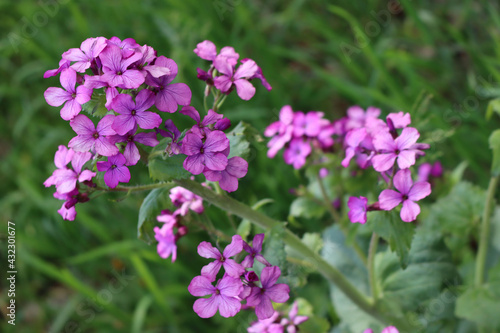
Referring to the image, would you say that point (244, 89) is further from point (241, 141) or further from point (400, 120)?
point (400, 120)

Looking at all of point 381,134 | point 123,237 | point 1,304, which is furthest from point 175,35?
point 381,134

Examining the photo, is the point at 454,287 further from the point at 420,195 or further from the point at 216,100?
the point at 216,100

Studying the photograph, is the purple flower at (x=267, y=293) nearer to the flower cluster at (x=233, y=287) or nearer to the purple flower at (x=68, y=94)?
the flower cluster at (x=233, y=287)

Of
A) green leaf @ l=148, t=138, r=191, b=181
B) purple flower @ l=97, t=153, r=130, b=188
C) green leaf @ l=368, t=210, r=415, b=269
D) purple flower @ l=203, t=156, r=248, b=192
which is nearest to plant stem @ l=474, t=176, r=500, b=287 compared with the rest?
green leaf @ l=368, t=210, r=415, b=269

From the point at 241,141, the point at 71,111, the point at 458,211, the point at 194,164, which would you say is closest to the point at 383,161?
the point at 241,141

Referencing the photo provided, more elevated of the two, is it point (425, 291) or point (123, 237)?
point (425, 291)
